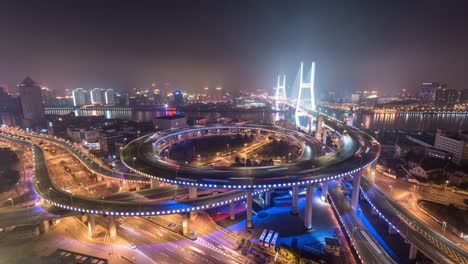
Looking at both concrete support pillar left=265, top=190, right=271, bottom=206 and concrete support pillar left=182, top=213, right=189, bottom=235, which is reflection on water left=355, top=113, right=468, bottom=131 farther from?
concrete support pillar left=182, top=213, right=189, bottom=235

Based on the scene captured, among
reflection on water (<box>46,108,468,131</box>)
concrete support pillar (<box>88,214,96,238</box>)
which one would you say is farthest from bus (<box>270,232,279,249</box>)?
reflection on water (<box>46,108,468,131</box>)

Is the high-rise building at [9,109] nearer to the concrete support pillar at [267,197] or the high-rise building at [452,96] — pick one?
the concrete support pillar at [267,197]

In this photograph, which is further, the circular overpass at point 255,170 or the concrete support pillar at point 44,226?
the concrete support pillar at point 44,226

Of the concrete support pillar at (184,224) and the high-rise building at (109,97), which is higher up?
the high-rise building at (109,97)

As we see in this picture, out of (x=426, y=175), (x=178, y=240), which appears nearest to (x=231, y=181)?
(x=178, y=240)

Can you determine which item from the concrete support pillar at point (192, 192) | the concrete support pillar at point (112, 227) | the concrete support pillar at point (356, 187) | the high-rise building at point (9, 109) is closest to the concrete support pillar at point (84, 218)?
the concrete support pillar at point (112, 227)

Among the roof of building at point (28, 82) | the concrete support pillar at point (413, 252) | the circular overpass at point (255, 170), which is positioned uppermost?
the roof of building at point (28, 82)
